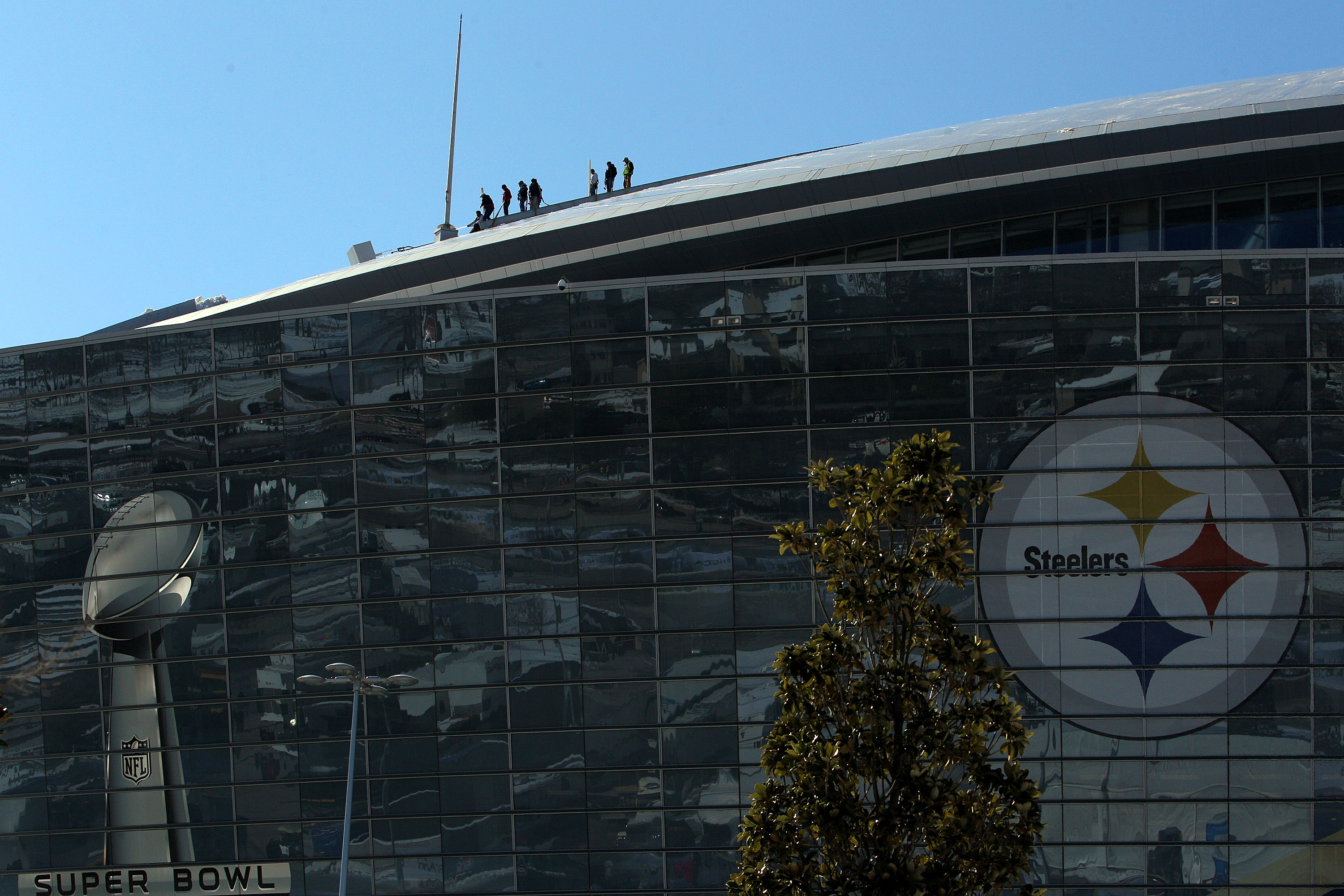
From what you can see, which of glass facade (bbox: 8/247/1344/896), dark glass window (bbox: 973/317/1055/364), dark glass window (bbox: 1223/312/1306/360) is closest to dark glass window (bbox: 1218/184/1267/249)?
glass facade (bbox: 8/247/1344/896)

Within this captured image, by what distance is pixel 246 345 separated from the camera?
30938 millimetres

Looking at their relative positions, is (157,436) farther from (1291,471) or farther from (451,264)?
(1291,471)

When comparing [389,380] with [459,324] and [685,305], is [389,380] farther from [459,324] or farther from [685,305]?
[685,305]

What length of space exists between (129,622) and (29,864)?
21.8ft

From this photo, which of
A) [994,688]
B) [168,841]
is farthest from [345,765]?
[994,688]

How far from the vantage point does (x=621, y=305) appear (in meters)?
29.5

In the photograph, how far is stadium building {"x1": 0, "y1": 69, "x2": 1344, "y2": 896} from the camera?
28266mm

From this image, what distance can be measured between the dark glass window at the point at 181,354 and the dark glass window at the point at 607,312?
9.32m

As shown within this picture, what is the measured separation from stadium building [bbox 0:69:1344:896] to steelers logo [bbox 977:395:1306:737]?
82 millimetres

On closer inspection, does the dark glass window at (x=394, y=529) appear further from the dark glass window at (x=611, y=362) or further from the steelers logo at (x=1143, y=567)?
the steelers logo at (x=1143, y=567)

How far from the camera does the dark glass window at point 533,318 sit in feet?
97.3

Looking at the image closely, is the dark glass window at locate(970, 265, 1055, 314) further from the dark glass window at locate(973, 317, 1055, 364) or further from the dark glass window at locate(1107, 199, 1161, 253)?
the dark glass window at locate(1107, 199, 1161, 253)

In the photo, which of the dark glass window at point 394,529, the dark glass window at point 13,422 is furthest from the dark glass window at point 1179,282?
the dark glass window at point 13,422

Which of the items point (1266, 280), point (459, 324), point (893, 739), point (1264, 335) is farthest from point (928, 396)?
point (893, 739)
